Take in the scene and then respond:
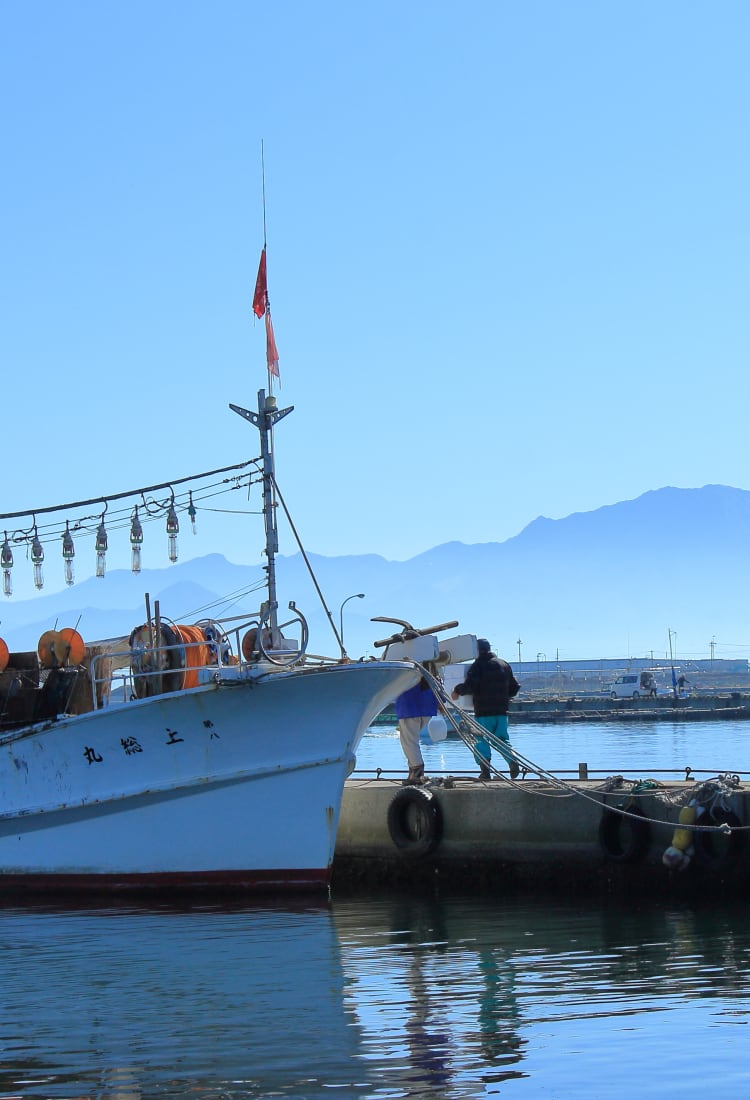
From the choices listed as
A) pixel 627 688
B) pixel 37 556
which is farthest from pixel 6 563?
pixel 627 688

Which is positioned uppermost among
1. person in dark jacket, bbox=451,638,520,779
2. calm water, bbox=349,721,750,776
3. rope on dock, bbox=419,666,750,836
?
person in dark jacket, bbox=451,638,520,779

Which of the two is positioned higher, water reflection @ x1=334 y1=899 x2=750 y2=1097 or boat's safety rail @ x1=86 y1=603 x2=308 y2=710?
boat's safety rail @ x1=86 y1=603 x2=308 y2=710

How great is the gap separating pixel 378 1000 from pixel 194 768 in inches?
239

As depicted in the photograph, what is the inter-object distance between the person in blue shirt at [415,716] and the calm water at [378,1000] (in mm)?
1888

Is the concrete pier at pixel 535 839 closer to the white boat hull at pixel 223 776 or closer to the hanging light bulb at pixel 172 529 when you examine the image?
the white boat hull at pixel 223 776

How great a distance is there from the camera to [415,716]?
18.1 metres

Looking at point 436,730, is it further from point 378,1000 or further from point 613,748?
point 613,748

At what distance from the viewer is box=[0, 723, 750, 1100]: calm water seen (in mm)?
9398

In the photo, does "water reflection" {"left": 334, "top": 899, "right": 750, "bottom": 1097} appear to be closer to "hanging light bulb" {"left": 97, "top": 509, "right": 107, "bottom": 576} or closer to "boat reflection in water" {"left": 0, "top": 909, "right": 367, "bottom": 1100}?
"boat reflection in water" {"left": 0, "top": 909, "right": 367, "bottom": 1100}

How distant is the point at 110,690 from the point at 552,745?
50.7 metres

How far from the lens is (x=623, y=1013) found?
10789 mm

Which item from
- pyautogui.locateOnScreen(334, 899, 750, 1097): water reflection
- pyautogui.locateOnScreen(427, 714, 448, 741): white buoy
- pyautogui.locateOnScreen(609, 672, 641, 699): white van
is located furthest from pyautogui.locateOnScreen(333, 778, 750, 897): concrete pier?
pyautogui.locateOnScreen(609, 672, 641, 699): white van

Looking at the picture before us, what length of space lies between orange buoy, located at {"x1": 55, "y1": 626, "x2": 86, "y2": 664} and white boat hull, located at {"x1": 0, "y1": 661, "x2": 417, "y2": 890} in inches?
52.2

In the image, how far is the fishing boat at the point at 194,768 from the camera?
17.0 meters
